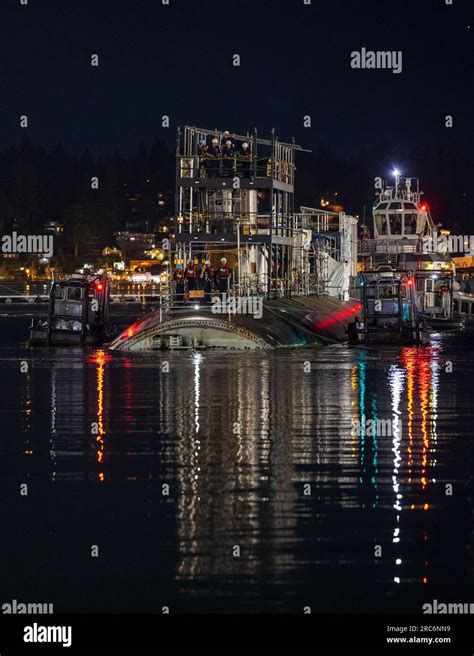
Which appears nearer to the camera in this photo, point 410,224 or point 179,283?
point 179,283

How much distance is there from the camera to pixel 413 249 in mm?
101500

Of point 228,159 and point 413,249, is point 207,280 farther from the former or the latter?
point 413,249

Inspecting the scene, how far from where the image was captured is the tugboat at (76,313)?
64.8 meters

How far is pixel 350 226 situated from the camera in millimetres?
88125

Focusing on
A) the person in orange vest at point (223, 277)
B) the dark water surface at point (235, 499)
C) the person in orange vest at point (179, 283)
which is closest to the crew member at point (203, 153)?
the person in orange vest at point (179, 283)

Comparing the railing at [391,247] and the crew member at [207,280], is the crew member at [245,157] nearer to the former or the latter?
the crew member at [207,280]

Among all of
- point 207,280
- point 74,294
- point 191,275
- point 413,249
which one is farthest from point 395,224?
point 191,275

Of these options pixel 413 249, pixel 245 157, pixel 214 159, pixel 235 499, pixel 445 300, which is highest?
pixel 245 157

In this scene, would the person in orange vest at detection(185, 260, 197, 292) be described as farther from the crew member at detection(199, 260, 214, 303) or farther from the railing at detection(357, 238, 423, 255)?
the railing at detection(357, 238, 423, 255)

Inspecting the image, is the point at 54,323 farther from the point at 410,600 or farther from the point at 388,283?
the point at 410,600

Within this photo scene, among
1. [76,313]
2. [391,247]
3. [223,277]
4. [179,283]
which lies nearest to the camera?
[223,277]

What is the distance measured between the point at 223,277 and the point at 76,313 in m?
10.3

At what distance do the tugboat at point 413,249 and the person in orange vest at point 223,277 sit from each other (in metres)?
34.5

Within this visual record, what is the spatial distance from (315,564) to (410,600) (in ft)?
5.60
